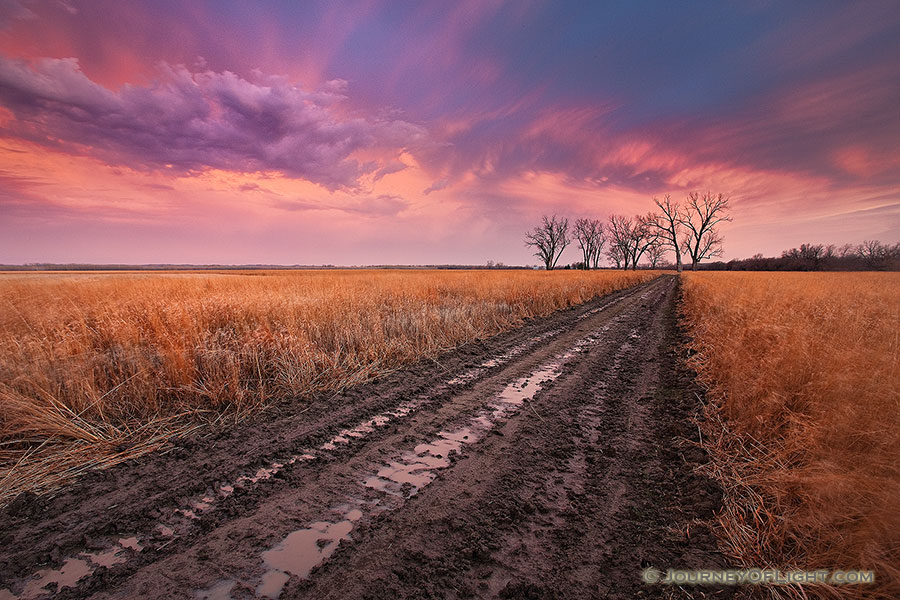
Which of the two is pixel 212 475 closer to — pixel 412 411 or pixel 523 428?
pixel 412 411

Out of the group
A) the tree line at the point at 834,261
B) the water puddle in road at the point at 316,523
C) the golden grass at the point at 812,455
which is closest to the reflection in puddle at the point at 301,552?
the water puddle in road at the point at 316,523

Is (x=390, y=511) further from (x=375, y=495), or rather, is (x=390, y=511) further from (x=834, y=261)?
(x=834, y=261)

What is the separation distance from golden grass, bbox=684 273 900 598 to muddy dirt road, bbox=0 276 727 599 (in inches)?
11.5

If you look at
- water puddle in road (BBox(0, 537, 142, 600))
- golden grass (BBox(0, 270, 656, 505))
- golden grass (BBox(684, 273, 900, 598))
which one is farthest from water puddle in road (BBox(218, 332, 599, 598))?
golden grass (BBox(0, 270, 656, 505))

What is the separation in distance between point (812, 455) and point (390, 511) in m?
3.23

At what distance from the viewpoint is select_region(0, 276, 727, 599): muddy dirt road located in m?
1.87

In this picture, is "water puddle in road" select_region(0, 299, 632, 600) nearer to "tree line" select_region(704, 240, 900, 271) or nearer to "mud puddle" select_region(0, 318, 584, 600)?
"mud puddle" select_region(0, 318, 584, 600)

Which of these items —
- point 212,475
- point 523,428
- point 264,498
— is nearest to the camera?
point 264,498

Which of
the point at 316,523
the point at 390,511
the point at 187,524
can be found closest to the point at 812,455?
the point at 390,511

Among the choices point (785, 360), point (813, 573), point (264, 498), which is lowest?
point (264, 498)

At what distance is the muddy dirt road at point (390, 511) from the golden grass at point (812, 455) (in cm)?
29

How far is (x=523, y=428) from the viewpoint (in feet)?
12.1

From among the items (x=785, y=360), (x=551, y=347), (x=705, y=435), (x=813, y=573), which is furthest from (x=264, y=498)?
(x=551, y=347)

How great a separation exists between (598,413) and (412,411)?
2.32 metres
